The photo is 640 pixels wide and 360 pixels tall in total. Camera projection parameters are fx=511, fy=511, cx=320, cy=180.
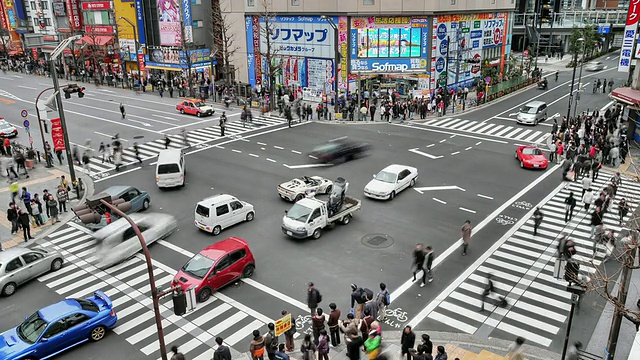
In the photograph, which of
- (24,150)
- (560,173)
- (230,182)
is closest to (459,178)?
(560,173)

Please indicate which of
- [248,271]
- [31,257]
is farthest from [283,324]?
[31,257]

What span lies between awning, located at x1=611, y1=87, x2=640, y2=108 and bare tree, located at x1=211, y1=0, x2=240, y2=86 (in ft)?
122

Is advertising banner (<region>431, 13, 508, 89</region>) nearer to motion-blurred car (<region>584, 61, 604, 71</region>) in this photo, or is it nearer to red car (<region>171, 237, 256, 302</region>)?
motion-blurred car (<region>584, 61, 604, 71</region>)

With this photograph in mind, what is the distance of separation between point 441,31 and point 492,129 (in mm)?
14077

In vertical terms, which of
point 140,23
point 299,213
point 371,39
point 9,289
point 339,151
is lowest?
point 9,289

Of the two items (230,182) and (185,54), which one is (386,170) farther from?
(185,54)

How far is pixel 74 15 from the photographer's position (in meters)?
77.6

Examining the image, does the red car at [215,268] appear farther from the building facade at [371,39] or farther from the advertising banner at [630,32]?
the building facade at [371,39]

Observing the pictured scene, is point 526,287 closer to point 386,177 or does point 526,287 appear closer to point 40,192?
point 386,177

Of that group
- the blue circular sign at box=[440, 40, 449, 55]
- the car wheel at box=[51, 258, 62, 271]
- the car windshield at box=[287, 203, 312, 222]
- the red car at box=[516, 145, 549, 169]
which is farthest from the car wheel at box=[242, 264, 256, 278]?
the blue circular sign at box=[440, 40, 449, 55]

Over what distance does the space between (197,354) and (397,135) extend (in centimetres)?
2811

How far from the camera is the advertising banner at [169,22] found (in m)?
62.5

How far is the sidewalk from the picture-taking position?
24094mm

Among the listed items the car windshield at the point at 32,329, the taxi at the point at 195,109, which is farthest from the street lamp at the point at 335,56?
the car windshield at the point at 32,329
